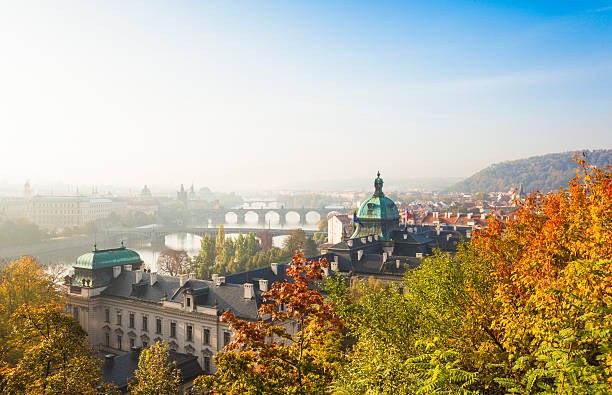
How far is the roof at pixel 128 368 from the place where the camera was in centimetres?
2758

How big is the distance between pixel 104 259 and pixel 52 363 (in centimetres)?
2881

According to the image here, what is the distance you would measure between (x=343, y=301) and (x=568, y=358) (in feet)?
29.9

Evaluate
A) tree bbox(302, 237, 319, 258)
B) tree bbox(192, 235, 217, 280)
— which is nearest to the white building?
tree bbox(192, 235, 217, 280)

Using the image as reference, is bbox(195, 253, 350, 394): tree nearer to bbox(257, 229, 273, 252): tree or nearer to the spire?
the spire

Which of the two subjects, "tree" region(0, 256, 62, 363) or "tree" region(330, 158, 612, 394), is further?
"tree" region(0, 256, 62, 363)

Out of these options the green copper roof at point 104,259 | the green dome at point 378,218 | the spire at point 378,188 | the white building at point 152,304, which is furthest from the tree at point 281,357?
the spire at point 378,188

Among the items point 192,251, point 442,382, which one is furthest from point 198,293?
point 192,251

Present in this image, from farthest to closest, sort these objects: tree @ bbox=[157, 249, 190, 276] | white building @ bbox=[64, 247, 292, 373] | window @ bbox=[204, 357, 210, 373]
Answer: tree @ bbox=[157, 249, 190, 276], white building @ bbox=[64, 247, 292, 373], window @ bbox=[204, 357, 210, 373]

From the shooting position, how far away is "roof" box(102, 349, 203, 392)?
90.5 feet

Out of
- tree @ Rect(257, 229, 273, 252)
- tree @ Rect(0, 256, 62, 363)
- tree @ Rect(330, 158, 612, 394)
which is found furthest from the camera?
tree @ Rect(257, 229, 273, 252)

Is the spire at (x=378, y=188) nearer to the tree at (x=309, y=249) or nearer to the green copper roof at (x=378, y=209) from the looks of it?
the green copper roof at (x=378, y=209)

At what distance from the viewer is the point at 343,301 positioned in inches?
672

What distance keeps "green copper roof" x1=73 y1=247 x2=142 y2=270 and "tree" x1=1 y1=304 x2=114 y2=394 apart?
26615 millimetres

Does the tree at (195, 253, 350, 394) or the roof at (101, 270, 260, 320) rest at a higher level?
the tree at (195, 253, 350, 394)
